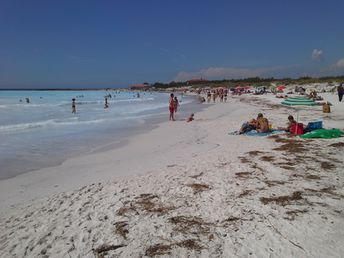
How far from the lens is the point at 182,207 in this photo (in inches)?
180

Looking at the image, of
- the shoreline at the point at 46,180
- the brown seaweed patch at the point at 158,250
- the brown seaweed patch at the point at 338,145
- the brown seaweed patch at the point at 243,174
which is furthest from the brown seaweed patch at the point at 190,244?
the brown seaweed patch at the point at 338,145

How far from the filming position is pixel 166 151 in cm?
885

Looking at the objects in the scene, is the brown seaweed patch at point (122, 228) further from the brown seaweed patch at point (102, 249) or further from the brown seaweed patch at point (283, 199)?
the brown seaweed patch at point (283, 199)

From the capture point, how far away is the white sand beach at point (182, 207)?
3.54m

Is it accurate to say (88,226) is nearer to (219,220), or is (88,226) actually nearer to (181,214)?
(181,214)

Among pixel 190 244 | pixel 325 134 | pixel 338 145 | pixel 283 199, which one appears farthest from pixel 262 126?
pixel 190 244

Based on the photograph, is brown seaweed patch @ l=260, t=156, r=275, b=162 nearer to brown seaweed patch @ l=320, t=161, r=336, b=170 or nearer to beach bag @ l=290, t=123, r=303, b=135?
brown seaweed patch @ l=320, t=161, r=336, b=170

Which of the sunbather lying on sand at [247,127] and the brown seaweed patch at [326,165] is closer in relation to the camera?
the brown seaweed patch at [326,165]

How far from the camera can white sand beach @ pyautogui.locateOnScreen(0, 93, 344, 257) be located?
3539 mm

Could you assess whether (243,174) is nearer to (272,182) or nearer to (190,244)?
(272,182)

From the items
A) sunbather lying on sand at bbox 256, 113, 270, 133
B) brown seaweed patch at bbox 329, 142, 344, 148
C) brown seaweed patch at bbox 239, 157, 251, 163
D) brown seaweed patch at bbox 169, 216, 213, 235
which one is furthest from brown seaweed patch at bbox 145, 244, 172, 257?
sunbather lying on sand at bbox 256, 113, 270, 133

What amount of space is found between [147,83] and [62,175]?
167956 mm

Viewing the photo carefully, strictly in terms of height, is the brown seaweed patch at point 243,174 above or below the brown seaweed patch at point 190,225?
above

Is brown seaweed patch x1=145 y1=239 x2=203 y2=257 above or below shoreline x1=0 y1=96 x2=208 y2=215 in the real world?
above
